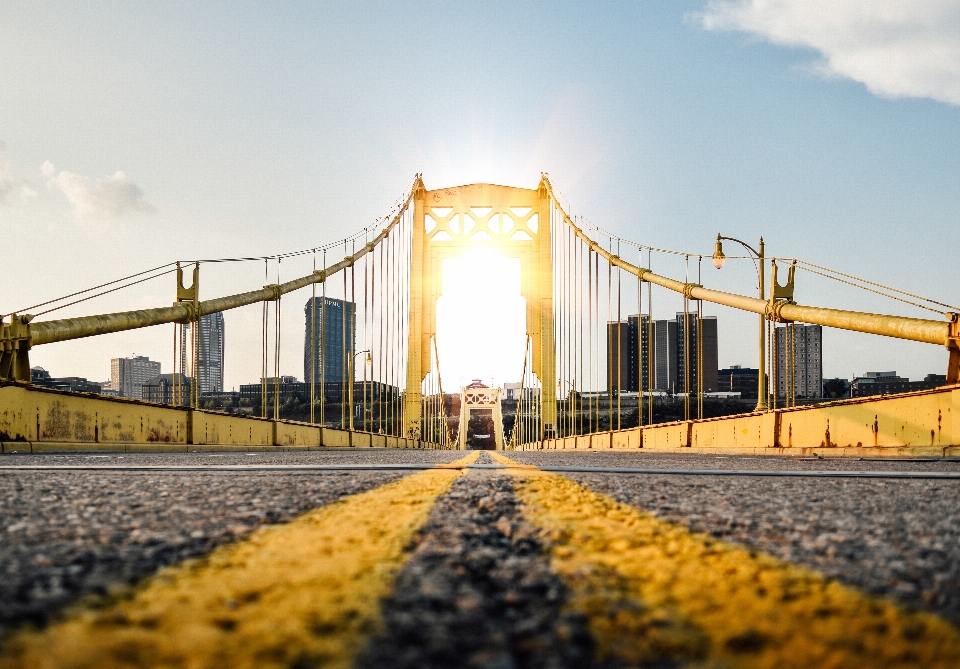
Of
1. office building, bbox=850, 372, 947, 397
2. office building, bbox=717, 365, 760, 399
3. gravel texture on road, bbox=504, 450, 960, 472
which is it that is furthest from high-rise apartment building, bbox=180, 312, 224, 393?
gravel texture on road, bbox=504, 450, 960, 472

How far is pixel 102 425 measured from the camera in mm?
9078

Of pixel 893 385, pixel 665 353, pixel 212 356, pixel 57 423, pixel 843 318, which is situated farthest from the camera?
pixel 212 356

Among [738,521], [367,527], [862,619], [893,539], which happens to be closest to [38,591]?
[367,527]

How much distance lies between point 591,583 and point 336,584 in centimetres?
41

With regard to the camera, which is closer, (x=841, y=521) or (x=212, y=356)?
(x=841, y=521)

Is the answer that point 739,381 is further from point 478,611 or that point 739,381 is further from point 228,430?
point 478,611

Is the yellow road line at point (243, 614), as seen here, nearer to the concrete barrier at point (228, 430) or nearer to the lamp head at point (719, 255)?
the concrete barrier at point (228, 430)

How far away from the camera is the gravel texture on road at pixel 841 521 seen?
1235mm

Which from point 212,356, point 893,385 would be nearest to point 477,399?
point 893,385

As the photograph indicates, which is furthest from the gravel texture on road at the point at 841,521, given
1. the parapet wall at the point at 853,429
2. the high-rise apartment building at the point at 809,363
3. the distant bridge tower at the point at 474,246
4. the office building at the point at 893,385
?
the office building at the point at 893,385

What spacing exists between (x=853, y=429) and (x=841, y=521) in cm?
741

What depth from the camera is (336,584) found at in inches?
42.5

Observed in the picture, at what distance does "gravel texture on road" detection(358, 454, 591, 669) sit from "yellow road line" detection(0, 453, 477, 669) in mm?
40

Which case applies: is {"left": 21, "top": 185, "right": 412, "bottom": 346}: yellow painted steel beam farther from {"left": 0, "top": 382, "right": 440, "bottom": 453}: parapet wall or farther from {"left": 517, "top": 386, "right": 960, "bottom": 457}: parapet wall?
{"left": 517, "top": 386, "right": 960, "bottom": 457}: parapet wall
